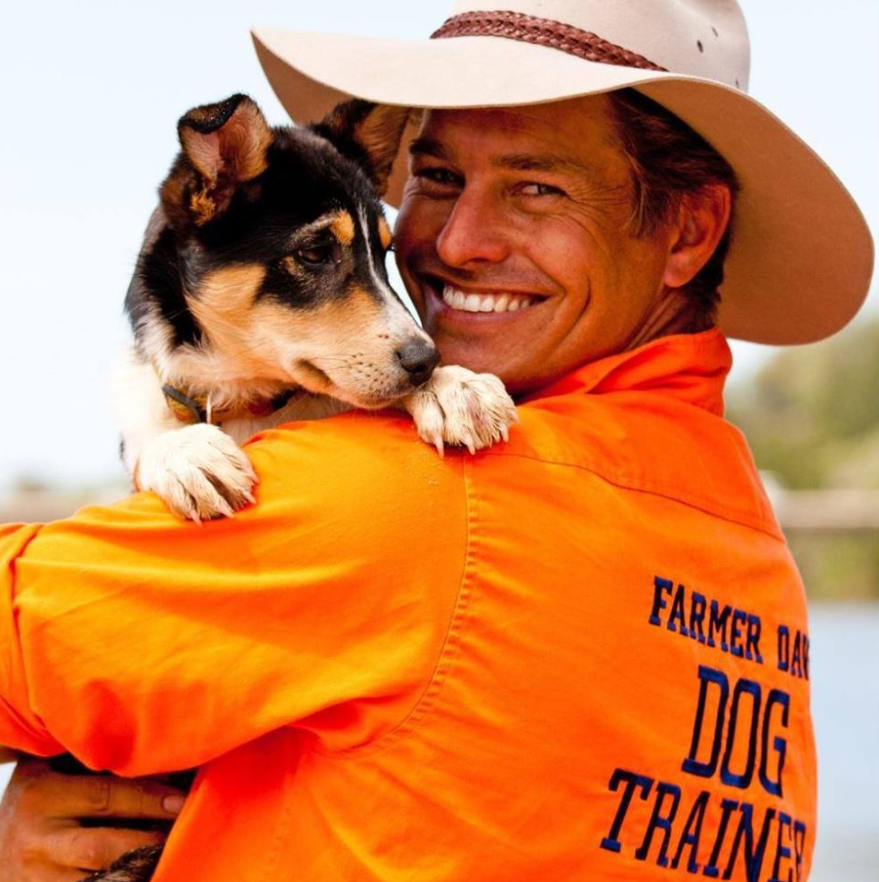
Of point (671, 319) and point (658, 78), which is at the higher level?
point (658, 78)

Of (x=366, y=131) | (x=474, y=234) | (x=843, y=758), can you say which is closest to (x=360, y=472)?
(x=474, y=234)

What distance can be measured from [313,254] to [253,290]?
123 millimetres

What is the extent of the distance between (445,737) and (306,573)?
0.86 feet

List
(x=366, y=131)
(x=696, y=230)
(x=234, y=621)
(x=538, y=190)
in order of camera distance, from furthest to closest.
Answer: (x=366, y=131)
(x=696, y=230)
(x=538, y=190)
(x=234, y=621)

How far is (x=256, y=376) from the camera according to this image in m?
2.29

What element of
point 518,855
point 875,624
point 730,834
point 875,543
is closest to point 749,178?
point 730,834

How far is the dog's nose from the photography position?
1965 mm

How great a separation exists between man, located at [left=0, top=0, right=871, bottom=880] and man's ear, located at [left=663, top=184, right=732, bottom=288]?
139 mm

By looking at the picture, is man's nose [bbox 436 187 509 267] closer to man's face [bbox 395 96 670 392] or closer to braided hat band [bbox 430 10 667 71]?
man's face [bbox 395 96 670 392]

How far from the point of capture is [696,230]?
223 centimetres

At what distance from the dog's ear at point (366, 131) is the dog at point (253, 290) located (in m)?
0.09

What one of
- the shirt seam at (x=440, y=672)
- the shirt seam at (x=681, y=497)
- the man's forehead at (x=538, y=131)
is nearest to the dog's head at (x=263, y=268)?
the man's forehead at (x=538, y=131)

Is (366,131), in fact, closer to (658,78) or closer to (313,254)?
(313,254)

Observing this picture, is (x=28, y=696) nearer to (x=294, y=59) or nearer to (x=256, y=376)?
(x=256, y=376)
